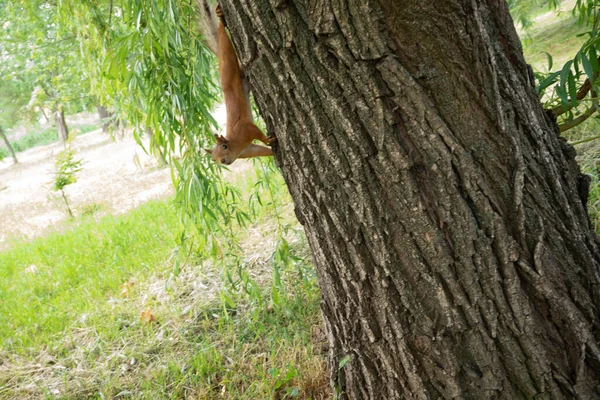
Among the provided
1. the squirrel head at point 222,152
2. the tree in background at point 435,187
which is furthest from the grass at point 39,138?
the tree in background at point 435,187

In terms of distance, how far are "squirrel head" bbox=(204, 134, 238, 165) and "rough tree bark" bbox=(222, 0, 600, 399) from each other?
2.56 feet

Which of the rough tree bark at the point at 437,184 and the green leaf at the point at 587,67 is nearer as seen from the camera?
the rough tree bark at the point at 437,184

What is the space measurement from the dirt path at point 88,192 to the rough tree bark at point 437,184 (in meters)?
3.91

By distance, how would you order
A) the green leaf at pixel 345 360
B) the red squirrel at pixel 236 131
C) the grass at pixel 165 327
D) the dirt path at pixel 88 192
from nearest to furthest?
the green leaf at pixel 345 360, the red squirrel at pixel 236 131, the grass at pixel 165 327, the dirt path at pixel 88 192

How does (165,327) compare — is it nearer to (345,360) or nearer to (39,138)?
(345,360)

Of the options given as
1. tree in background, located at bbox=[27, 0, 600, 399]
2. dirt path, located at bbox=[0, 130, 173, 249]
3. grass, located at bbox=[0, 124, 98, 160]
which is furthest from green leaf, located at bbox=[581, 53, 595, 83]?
grass, located at bbox=[0, 124, 98, 160]

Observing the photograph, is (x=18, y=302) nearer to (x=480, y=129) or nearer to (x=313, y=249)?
(x=313, y=249)

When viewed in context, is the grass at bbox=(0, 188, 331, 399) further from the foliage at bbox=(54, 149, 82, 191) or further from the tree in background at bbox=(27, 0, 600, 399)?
the foliage at bbox=(54, 149, 82, 191)

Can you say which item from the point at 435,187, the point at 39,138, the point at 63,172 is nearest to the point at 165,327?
the point at 435,187

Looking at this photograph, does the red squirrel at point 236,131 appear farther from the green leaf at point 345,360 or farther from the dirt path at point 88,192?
the dirt path at point 88,192

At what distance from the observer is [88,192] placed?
414 inches

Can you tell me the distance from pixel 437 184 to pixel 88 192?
407 inches

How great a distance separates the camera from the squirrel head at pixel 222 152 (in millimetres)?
2201

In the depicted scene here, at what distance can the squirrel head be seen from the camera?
2.20 metres
